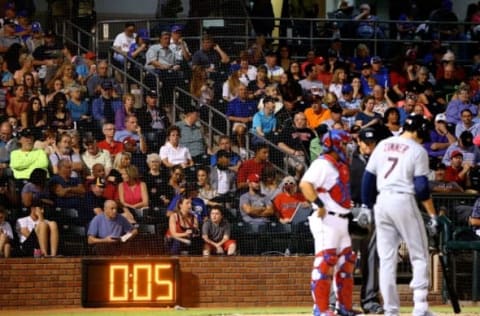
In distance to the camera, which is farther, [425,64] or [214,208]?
[425,64]

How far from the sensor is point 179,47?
68.0ft

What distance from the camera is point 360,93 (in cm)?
2225

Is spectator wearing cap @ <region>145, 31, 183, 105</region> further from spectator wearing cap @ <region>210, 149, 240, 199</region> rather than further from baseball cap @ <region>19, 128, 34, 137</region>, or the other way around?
baseball cap @ <region>19, 128, 34, 137</region>

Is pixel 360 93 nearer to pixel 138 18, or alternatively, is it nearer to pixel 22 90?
pixel 138 18

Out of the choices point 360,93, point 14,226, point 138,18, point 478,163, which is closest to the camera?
point 14,226

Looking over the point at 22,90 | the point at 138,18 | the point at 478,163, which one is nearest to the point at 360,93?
the point at 478,163

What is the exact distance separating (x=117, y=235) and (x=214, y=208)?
1250 mm

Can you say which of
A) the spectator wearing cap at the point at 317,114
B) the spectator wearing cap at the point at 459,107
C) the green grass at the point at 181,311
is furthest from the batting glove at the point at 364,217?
the spectator wearing cap at the point at 459,107

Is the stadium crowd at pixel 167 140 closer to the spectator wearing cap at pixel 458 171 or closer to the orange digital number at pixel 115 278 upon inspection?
the spectator wearing cap at pixel 458 171

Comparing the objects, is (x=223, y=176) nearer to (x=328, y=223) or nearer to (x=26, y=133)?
(x=26, y=133)

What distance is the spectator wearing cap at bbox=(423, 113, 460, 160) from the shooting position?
21.2m

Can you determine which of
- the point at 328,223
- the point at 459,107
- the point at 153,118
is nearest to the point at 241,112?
the point at 153,118

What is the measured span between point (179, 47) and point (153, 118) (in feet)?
6.14

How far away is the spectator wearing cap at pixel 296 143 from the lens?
18375 millimetres
